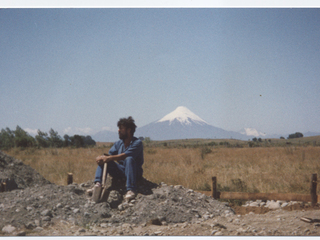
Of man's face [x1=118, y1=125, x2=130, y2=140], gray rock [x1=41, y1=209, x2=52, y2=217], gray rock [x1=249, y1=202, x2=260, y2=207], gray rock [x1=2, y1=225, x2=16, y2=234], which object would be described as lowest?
gray rock [x1=249, y1=202, x2=260, y2=207]

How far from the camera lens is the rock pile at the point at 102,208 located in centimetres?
381

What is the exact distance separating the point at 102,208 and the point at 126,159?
2.89ft

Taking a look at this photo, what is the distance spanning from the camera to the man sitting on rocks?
4.46 m

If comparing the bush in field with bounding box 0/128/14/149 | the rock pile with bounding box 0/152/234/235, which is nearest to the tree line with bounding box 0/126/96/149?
the bush in field with bounding box 0/128/14/149

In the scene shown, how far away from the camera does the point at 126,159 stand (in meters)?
4.51

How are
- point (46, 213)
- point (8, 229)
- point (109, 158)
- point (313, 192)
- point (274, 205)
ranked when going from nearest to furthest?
point (8, 229) < point (46, 213) < point (109, 158) < point (313, 192) < point (274, 205)

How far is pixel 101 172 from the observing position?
180 inches

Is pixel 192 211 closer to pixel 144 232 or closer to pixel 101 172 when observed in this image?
pixel 144 232

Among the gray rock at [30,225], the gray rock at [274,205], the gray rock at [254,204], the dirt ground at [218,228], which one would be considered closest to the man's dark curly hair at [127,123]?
the dirt ground at [218,228]

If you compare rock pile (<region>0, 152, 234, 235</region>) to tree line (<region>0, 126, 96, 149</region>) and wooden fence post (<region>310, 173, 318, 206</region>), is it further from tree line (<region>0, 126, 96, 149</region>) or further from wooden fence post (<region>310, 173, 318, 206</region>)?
tree line (<region>0, 126, 96, 149</region>)

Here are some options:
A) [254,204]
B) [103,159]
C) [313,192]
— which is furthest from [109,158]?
[313,192]

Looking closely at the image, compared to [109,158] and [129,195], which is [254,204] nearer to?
[129,195]

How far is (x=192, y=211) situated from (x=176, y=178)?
2.79 meters

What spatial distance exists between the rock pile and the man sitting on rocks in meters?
0.29
